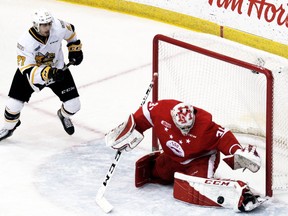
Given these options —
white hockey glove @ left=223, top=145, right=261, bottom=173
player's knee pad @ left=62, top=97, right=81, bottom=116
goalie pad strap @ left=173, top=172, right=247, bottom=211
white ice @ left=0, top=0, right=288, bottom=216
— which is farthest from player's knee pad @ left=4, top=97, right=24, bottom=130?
white hockey glove @ left=223, top=145, right=261, bottom=173

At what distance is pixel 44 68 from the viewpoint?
5965 millimetres

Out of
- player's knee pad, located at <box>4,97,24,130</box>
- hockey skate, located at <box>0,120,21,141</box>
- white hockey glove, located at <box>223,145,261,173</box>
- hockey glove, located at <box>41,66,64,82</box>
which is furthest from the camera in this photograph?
hockey skate, located at <box>0,120,21,141</box>

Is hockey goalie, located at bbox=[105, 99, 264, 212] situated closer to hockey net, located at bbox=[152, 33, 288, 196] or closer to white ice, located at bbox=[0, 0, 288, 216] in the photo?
white ice, located at bbox=[0, 0, 288, 216]

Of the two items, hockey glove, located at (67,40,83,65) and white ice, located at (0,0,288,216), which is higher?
hockey glove, located at (67,40,83,65)

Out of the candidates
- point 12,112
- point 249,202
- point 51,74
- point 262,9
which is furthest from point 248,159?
point 262,9

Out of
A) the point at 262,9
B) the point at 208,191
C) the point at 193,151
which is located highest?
the point at 262,9

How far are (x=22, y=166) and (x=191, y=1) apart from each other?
2014mm

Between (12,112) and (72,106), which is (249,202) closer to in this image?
(72,106)

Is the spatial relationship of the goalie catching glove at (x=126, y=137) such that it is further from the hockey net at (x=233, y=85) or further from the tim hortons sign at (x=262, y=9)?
the tim hortons sign at (x=262, y=9)

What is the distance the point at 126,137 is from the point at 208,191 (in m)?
0.53

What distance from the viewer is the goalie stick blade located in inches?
215

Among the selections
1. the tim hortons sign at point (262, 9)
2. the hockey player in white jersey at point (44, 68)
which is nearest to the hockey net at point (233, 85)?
the hockey player in white jersey at point (44, 68)

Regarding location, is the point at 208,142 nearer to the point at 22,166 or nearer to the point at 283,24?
the point at 22,166

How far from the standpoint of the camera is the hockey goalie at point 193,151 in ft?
17.6
